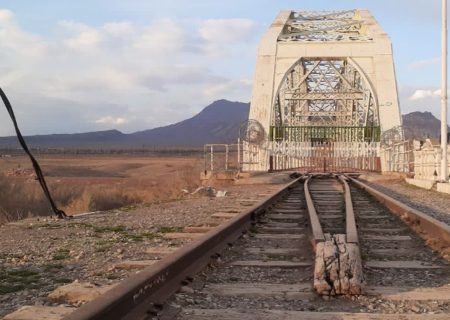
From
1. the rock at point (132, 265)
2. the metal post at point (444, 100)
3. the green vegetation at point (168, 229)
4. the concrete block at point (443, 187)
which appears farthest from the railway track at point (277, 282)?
the metal post at point (444, 100)

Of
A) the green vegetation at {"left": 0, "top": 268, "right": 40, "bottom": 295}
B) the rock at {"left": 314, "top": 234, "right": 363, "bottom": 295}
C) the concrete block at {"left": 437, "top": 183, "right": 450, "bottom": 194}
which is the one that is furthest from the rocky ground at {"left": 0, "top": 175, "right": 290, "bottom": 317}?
the concrete block at {"left": 437, "top": 183, "right": 450, "bottom": 194}

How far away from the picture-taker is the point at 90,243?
25.4 feet

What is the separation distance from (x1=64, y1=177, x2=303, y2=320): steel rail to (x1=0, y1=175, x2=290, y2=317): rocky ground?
604mm

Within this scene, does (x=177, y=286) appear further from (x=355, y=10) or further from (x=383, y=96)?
(x=355, y=10)

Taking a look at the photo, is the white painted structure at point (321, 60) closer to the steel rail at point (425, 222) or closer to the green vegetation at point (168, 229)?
the steel rail at point (425, 222)

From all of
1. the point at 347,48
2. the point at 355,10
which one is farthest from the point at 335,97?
the point at 347,48

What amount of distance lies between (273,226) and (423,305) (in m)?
4.72

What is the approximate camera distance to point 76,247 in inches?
294

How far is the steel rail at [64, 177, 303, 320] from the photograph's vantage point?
333 cm

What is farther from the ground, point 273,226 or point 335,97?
point 335,97

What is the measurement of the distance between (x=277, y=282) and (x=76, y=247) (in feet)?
10.5

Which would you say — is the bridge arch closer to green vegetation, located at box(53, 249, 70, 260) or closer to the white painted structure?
the white painted structure

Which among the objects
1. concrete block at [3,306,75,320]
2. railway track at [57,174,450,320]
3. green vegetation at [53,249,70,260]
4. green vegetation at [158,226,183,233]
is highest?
concrete block at [3,306,75,320]

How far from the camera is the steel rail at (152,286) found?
3332 millimetres
